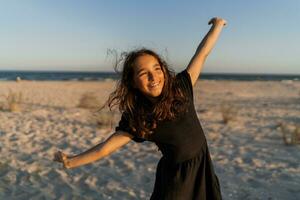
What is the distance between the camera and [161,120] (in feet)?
6.51

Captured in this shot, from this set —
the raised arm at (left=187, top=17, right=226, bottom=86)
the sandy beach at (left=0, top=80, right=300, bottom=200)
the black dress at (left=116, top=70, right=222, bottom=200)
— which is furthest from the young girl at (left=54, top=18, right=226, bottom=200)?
the sandy beach at (left=0, top=80, right=300, bottom=200)

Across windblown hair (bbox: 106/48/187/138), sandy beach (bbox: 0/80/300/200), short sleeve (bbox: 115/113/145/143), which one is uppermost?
windblown hair (bbox: 106/48/187/138)

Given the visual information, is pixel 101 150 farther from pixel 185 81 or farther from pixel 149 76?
pixel 185 81

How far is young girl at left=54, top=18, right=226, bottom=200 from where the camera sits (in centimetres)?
199

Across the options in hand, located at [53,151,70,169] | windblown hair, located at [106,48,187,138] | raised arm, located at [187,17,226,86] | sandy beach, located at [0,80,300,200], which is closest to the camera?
windblown hair, located at [106,48,187,138]

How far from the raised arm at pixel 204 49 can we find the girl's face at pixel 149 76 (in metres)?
0.27

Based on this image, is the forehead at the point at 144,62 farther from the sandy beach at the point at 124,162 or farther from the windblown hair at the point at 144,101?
the sandy beach at the point at 124,162

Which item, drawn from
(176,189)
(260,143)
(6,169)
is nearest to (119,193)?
(6,169)

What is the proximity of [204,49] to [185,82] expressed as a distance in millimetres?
262

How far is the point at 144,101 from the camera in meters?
2.11

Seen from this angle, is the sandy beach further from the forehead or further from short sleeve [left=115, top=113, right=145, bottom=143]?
the forehead

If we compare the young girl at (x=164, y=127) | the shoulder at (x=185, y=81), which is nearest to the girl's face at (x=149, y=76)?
the young girl at (x=164, y=127)

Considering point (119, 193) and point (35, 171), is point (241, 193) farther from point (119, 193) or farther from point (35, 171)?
point (35, 171)

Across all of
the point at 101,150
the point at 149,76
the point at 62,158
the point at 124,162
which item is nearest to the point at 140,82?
the point at 149,76
